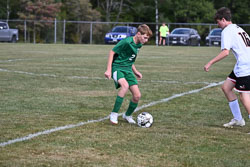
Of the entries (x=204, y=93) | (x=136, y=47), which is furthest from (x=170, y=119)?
(x=204, y=93)

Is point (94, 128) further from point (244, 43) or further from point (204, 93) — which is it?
point (204, 93)

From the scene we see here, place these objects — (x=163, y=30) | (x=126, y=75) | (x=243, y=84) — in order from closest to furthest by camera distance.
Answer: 1. (x=243, y=84)
2. (x=126, y=75)
3. (x=163, y=30)

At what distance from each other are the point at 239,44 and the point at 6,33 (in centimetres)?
3424

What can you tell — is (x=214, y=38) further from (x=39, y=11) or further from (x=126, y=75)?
(x=126, y=75)

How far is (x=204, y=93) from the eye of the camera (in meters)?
10.4

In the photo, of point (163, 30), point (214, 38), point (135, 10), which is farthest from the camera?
point (135, 10)

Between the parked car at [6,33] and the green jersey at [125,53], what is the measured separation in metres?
32.7

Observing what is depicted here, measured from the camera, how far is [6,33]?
3891 cm

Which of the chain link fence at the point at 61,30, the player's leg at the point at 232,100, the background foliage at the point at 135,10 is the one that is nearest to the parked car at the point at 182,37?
the chain link fence at the point at 61,30

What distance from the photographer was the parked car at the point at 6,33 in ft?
126

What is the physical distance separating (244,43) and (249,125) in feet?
4.15

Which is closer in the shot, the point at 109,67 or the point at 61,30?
the point at 109,67

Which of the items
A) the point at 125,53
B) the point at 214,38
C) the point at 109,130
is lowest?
the point at 214,38

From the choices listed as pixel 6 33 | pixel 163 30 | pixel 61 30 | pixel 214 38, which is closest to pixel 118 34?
pixel 163 30
